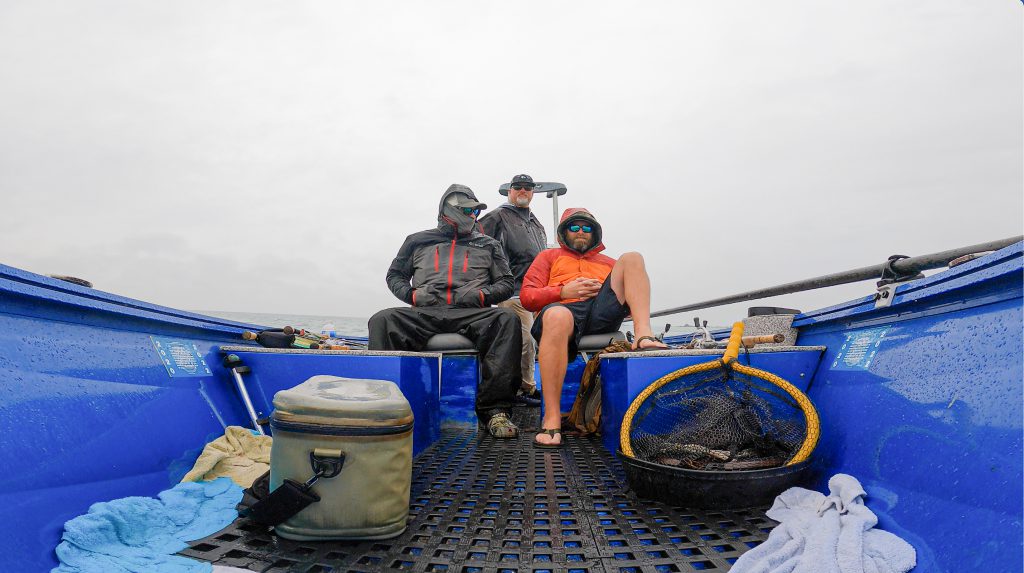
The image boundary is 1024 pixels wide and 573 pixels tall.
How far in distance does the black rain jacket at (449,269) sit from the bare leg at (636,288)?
94 cm

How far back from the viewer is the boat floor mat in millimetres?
1218

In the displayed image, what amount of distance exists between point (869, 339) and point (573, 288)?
60.1 inches

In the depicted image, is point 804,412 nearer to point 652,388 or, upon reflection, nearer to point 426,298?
point 652,388

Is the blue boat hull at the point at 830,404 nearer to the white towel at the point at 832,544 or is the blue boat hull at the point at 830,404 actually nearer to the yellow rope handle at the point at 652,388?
the white towel at the point at 832,544

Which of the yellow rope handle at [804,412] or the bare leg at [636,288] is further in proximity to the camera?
the bare leg at [636,288]

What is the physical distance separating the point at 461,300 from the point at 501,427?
91 centimetres

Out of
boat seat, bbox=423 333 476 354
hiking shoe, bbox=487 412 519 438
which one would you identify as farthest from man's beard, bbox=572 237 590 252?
hiking shoe, bbox=487 412 519 438

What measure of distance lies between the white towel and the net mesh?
234 millimetres

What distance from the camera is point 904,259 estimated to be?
1.78 meters

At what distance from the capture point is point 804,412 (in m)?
1.67

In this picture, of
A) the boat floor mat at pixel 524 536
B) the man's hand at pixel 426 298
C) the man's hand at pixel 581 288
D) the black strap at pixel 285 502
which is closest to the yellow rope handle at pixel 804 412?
the boat floor mat at pixel 524 536

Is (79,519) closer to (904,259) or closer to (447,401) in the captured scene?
(447,401)

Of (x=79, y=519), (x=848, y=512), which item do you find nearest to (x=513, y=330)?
(x=848, y=512)

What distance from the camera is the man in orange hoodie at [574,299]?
2.59 meters
